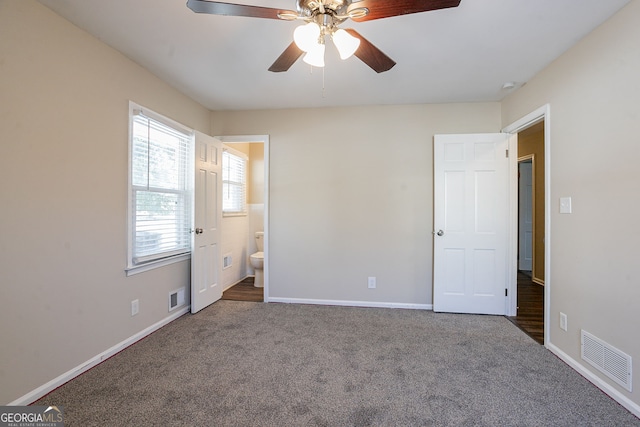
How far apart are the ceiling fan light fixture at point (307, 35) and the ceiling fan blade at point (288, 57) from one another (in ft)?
0.35

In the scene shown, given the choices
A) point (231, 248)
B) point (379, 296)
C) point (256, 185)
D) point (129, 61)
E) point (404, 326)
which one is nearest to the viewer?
point (129, 61)

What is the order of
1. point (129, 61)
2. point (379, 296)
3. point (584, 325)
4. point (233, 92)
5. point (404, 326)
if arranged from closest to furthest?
point (584, 325) → point (129, 61) → point (404, 326) → point (233, 92) → point (379, 296)

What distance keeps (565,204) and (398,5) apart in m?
2.03

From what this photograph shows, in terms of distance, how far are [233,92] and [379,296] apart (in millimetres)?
2926

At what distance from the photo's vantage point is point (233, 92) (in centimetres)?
304

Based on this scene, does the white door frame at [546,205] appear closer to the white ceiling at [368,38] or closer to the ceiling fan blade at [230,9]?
the white ceiling at [368,38]

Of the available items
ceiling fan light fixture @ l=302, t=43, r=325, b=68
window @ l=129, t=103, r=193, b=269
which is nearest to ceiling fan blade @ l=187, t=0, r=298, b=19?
ceiling fan light fixture @ l=302, t=43, r=325, b=68

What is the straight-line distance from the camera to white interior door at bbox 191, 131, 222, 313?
311cm

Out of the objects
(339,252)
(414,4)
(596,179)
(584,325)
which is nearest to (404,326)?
(339,252)

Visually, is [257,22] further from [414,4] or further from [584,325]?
[584,325]

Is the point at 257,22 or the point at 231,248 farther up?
the point at 257,22

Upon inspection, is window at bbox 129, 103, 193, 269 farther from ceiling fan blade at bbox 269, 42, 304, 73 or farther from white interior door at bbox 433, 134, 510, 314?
white interior door at bbox 433, 134, 510, 314

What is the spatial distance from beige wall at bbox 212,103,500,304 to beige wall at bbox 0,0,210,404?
1641mm

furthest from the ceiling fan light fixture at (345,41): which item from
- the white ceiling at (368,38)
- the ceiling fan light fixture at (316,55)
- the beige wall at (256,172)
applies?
the beige wall at (256,172)
